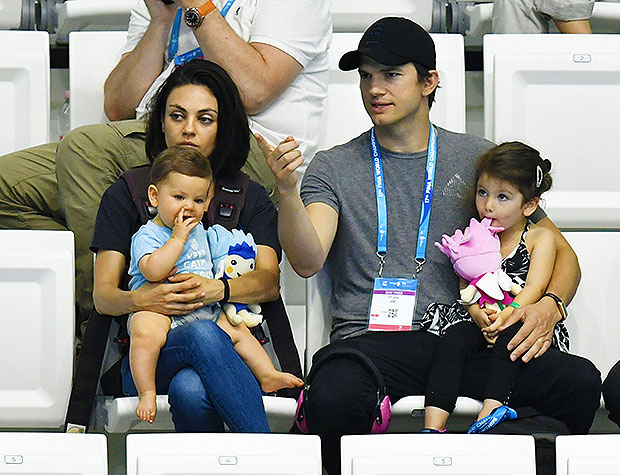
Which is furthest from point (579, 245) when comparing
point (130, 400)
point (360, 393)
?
point (130, 400)

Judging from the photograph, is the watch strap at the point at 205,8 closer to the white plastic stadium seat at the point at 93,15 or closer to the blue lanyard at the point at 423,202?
the blue lanyard at the point at 423,202

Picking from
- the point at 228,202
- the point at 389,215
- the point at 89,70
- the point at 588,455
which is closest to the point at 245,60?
the point at 228,202

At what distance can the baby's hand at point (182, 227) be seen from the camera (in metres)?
2.43

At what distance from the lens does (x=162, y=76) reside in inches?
117

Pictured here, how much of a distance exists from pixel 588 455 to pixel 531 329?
50 centimetres

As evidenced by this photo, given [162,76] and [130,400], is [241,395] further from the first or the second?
[162,76]

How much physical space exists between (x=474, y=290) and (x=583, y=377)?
0.96ft

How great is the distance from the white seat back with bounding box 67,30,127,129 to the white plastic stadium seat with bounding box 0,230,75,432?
2.55ft

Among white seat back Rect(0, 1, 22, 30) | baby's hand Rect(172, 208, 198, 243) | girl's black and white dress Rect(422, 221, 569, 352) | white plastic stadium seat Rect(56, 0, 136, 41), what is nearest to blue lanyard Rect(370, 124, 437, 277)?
girl's black and white dress Rect(422, 221, 569, 352)

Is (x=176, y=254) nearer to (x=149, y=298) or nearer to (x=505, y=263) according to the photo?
(x=149, y=298)

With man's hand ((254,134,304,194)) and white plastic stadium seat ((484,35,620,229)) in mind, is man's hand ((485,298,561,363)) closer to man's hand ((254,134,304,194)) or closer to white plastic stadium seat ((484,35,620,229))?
man's hand ((254,134,304,194))

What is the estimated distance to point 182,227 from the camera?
2.44 metres

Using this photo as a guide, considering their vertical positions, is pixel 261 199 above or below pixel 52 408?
above

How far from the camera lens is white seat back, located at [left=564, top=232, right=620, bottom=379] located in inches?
110
